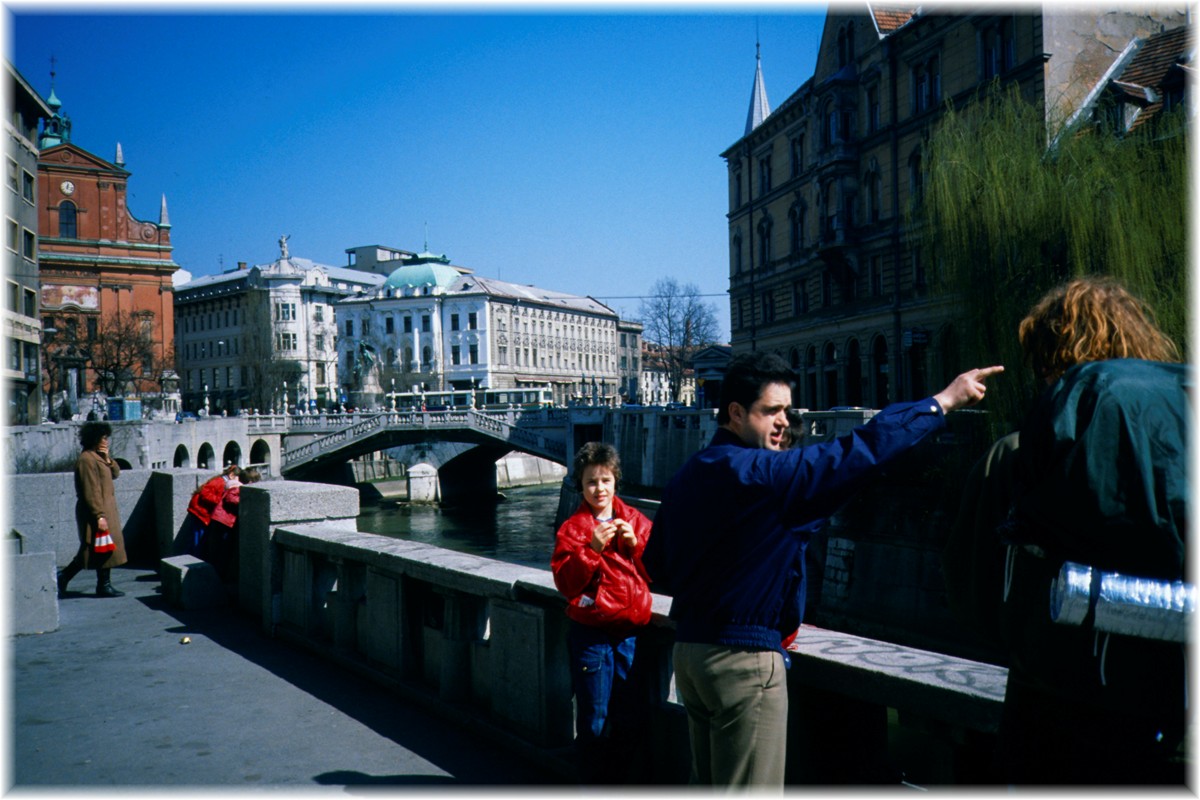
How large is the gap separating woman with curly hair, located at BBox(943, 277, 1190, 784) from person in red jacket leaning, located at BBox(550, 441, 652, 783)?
5.54 feet

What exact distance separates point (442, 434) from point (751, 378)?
55.9 m

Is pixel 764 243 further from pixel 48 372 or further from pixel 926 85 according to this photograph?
pixel 48 372

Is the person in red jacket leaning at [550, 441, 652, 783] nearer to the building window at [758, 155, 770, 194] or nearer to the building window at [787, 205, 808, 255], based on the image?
the building window at [787, 205, 808, 255]

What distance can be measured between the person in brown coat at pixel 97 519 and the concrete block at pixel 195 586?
0.88 metres

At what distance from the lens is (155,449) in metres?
47.4

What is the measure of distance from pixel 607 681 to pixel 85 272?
229 feet

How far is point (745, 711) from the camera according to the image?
291 centimetres

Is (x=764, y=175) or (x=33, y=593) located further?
(x=764, y=175)

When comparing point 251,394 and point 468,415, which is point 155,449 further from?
point 251,394

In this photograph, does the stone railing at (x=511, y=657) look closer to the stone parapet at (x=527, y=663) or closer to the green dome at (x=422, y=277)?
the stone parapet at (x=527, y=663)

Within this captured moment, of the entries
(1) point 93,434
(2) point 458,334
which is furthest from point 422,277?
(1) point 93,434

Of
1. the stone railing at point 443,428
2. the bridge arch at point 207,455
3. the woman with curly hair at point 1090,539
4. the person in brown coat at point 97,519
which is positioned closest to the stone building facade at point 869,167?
the stone railing at point 443,428

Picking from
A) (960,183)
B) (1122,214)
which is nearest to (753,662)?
(1122,214)

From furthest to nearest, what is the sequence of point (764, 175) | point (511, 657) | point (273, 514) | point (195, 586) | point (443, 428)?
1. point (443, 428)
2. point (764, 175)
3. point (195, 586)
4. point (273, 514)
5. point (511, 657)
